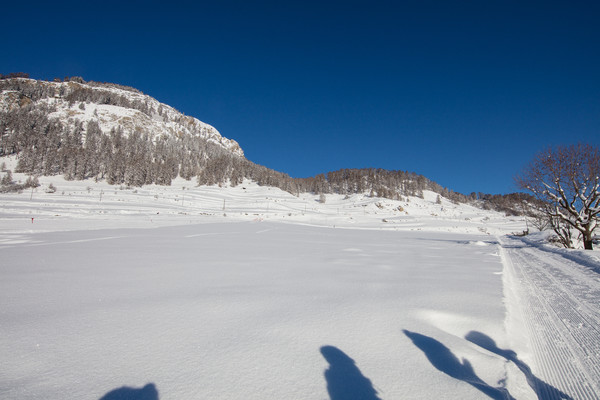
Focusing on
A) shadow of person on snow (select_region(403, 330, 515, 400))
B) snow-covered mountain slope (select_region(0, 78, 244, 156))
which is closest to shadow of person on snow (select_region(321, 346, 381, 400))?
shadow of person on snow (select_region(403, 330, 515, 400))

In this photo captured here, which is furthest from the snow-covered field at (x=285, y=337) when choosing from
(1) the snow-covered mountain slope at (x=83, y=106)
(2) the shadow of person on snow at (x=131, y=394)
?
(1) the snow-covered mountain slope at (x=83, y=106)

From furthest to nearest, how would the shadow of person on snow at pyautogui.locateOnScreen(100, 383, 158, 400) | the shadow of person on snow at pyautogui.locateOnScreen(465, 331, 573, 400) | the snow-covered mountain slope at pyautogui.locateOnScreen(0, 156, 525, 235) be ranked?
the snow-covered mountain slope at pyautogui.locateOnScreen(0, 156, 525, 235), the shadow of person on snow at pyautogui.locateOnScreen(465, 331, 573, 400), the shadow of person on snow at pyautogui.locateOnScreen(100, 383, 158, 400)

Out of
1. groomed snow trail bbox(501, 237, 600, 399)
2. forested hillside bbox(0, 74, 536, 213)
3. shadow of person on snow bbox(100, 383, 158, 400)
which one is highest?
forested hillside bbox(0, 74, 536, 213)

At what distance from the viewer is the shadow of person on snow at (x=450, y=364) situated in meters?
1.35

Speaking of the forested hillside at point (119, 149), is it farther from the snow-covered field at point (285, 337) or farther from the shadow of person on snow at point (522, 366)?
the shadow of person on snow at point (522, 366)

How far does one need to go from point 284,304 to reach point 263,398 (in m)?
1.37

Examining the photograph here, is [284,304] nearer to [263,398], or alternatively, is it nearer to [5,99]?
[263,398]

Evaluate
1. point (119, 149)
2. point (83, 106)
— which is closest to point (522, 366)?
point (119, 149)

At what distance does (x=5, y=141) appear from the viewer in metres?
62.8

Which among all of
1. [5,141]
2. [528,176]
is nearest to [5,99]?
[5,141]

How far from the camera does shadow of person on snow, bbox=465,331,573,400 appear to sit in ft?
5.04

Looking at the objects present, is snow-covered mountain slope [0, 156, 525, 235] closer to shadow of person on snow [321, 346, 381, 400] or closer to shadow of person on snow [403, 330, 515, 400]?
shadow of person on snow [321, 346, 381, 400]

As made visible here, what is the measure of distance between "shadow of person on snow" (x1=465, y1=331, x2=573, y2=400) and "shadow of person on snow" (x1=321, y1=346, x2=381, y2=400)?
112 cm

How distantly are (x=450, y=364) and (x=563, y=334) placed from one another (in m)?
1.67
